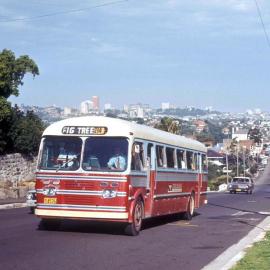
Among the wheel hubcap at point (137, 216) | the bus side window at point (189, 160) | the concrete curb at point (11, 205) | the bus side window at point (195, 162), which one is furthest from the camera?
the concrete curb at point (11, 205)

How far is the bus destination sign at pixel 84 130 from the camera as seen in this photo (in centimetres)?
1558

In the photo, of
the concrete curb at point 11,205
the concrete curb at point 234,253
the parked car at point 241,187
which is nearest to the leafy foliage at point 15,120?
the concrete curb at point 11,205

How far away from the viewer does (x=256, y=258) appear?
11820 mm

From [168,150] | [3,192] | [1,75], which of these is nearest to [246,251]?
[168,150]

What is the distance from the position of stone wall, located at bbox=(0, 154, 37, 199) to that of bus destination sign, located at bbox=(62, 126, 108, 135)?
1770 centimetres

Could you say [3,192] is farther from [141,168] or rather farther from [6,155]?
[141,168]

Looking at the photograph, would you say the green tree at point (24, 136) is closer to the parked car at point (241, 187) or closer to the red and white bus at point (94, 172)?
the red and white bus at point (94, 172)

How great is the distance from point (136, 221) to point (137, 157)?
Result: 151 centimetres

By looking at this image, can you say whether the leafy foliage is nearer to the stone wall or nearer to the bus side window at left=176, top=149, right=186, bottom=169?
the stone wall

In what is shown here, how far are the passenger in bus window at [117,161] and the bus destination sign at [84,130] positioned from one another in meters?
0.58

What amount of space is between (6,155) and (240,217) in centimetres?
1621

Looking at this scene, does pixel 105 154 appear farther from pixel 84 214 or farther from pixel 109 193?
pixel 84 214

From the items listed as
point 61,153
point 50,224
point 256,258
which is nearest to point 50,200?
point 61,153

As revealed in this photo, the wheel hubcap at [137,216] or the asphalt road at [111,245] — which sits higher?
the wheel hubcap at [137,216]
